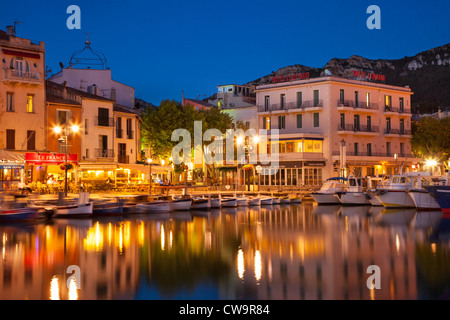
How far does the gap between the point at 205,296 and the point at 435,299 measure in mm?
6095

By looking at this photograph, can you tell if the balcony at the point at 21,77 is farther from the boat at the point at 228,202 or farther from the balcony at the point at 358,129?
the balcony at the point at 358,129

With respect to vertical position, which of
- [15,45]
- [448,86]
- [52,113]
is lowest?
[52,113]

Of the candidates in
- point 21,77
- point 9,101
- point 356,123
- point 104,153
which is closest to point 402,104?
point 356,123

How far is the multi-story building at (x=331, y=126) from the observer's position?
6838 cm

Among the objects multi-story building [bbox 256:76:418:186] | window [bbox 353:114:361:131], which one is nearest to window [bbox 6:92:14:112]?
multi-story building [bbox 256:76:418:186]

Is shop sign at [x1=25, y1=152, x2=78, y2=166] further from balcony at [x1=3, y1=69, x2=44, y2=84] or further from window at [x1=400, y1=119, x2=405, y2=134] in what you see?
window at [x1=400, y1=119, x2=405, y2=134]

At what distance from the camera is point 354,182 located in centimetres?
5425

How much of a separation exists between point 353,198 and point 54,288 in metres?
39.3

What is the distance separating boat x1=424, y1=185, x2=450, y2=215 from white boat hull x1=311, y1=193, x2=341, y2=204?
36.7 ft

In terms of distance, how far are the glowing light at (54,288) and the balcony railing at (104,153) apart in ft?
126

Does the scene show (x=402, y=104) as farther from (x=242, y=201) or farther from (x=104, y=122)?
(x=104, y=122)

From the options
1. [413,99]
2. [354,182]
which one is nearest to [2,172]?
[354,182]

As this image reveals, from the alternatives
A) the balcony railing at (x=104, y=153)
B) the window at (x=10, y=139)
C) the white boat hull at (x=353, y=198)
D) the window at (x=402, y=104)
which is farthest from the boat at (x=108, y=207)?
the window at (x=402, y=104)

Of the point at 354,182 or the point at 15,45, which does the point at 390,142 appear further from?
the point at 15,45
